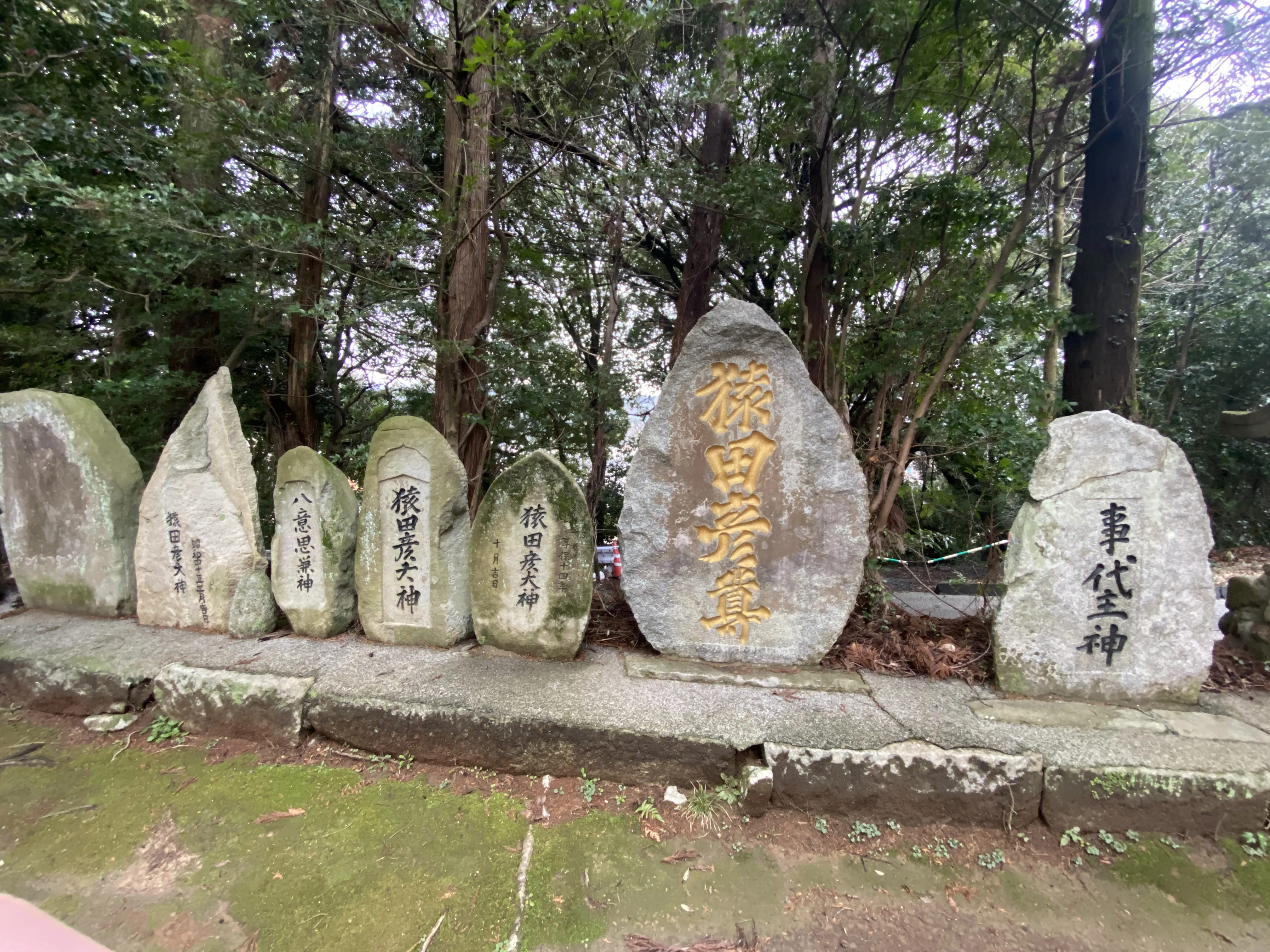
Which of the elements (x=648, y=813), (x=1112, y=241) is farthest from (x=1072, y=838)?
(x=1112, y=241)

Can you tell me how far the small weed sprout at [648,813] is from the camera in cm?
250

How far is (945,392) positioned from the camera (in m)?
4.30

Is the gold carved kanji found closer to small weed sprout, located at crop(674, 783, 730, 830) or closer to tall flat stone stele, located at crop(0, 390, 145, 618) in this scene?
small weed sprout, located at crop(674, 783, 730, 830)

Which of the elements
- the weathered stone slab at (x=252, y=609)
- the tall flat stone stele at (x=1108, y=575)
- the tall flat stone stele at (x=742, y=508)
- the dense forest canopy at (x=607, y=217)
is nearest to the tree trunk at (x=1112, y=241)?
the dense forest canopy at (x=607, y=217)

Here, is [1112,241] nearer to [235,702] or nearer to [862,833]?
[862,833]

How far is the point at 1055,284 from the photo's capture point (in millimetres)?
7770

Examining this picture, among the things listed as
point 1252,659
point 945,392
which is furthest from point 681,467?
point 1252,659

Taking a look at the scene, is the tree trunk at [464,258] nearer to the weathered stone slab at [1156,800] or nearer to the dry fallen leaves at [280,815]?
the dry fallen leaves at [280,815]

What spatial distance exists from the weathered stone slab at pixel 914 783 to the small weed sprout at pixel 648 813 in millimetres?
544

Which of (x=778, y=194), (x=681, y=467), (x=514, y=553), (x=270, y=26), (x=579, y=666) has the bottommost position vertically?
(x=579, y=666)

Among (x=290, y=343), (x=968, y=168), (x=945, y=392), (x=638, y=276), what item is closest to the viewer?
(x=945, y=392)

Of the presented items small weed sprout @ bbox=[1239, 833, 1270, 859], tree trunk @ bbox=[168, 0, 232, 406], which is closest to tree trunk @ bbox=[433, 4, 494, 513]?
tree trunk @ bbox=[168, 0, 232, 406]

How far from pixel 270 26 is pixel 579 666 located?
710cm

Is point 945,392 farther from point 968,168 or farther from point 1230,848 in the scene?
point 1230,848
